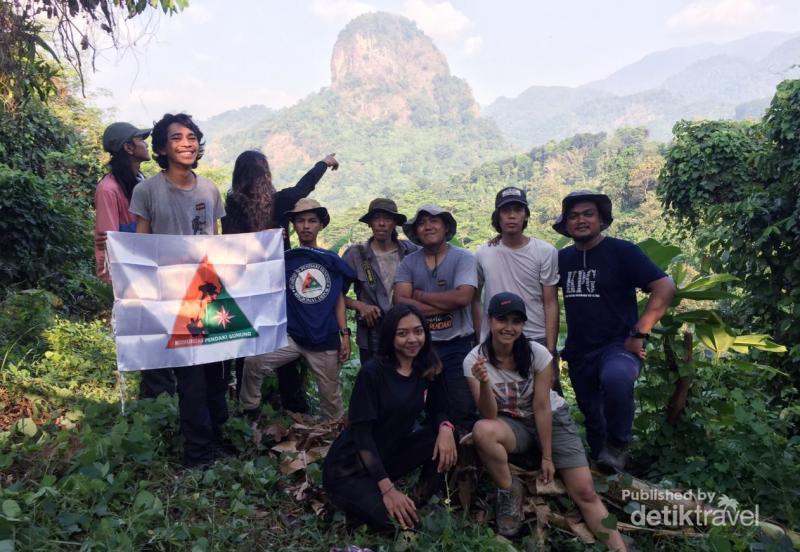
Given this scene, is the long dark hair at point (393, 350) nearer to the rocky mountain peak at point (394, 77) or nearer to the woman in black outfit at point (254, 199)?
the woman in black outfit at point (254, 199)

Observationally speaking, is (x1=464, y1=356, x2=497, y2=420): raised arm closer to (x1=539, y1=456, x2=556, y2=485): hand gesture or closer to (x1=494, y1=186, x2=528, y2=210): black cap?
(x1=539, y1=456, x2=556, y2=485): hand gesture

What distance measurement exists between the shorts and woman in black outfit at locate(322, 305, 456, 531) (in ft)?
1.21

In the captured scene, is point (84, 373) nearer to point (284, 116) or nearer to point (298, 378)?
point (298, 378)

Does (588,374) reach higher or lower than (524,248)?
lower

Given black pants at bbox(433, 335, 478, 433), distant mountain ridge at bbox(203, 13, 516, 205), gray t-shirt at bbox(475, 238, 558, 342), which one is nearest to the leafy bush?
black pants at bbox(433, 335, 478, 433)

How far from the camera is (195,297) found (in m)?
3.66

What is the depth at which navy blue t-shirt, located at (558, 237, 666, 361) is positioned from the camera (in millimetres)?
3539

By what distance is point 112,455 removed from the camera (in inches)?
133

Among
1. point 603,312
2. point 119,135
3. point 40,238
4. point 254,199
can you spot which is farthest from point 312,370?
point 40,238

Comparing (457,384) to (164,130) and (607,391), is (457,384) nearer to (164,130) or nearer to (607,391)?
(607,391)

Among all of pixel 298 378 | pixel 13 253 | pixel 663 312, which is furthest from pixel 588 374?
pixel 13 253

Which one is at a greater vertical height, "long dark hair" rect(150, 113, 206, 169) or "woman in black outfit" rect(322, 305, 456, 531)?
"long dark hair" rect(150, 113, 206, 169)

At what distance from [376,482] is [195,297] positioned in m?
1.56

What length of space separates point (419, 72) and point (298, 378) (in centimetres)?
16203
